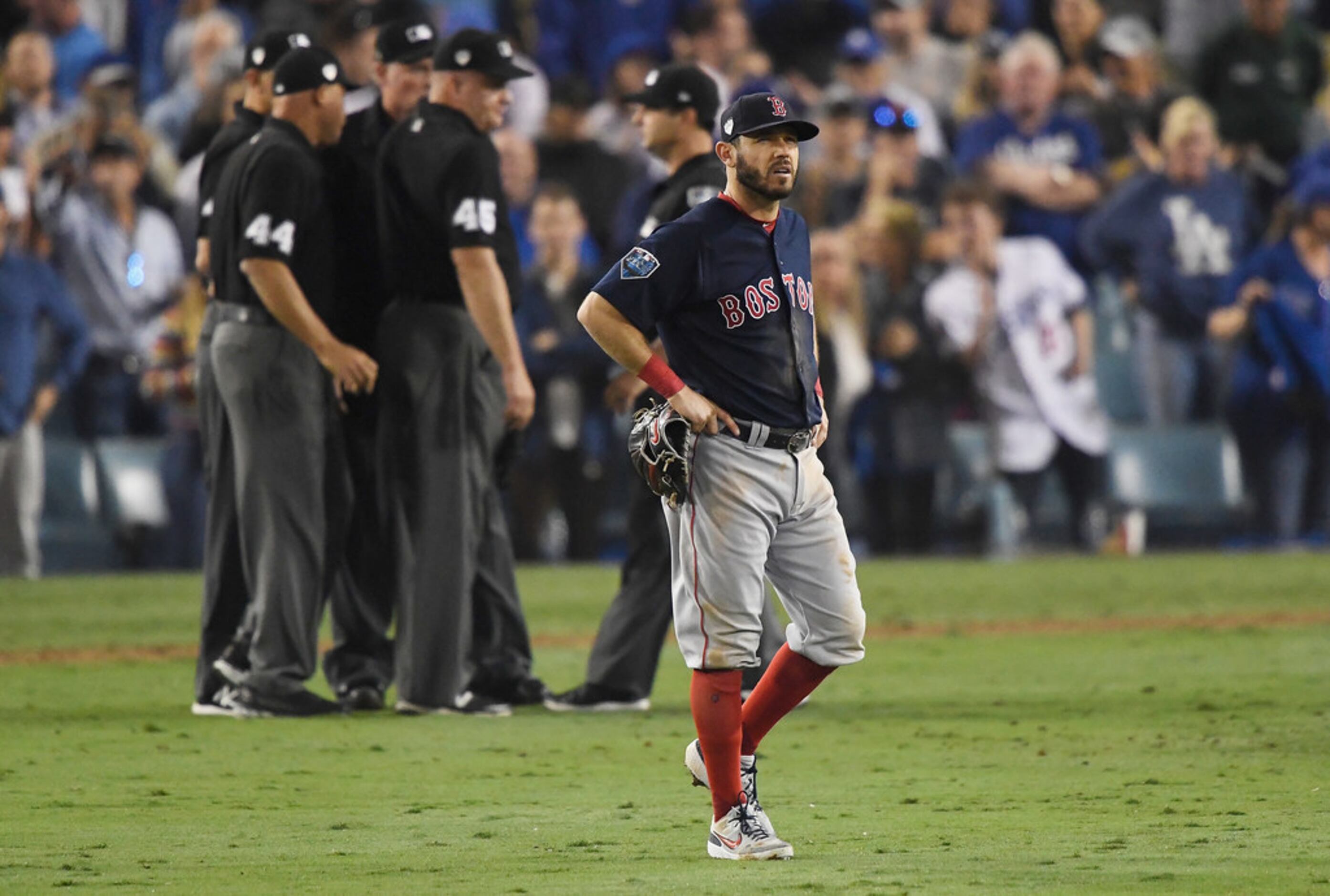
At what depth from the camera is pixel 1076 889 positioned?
4711 mm

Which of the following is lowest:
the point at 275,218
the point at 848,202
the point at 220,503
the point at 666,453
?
the point at 220,503

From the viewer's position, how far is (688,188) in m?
7.84

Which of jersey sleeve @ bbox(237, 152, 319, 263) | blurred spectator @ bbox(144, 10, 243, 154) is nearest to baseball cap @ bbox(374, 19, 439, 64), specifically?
jersey sleeve @ bbox(237, 152, 319, 263)

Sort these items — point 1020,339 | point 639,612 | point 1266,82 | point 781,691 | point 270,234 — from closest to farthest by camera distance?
1. point 781,691
2. point 270,234
3. point 639,612
4. point 1020,339
5. point 1266,82

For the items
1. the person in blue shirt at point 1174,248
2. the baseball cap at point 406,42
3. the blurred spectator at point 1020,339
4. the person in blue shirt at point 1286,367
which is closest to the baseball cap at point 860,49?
the blurred spectator at point 1020,339

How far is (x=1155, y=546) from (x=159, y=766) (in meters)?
11.0

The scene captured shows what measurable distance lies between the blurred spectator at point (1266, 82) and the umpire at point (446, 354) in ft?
35.4

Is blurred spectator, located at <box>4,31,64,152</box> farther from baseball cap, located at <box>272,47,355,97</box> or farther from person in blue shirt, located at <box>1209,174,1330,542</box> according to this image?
person in blue shirt, located at <box>1209,174,1330,542</box>

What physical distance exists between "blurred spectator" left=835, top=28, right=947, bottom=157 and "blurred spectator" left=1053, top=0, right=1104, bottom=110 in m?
1.30

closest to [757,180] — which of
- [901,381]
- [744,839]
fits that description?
[744,839]

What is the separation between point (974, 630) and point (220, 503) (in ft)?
15.0

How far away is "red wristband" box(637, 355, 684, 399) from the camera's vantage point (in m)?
5.37

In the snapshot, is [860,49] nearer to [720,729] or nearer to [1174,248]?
[1174,248]

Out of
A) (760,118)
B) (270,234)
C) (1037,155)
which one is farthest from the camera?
(1037,155)
